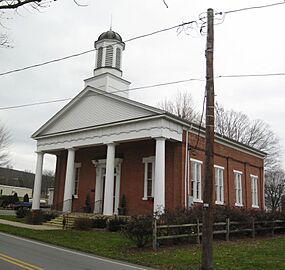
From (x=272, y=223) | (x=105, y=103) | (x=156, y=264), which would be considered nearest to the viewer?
(x=156, y=264)

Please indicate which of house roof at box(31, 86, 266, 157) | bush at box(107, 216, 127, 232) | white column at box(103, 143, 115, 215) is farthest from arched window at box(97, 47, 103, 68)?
bush at box(107, 216, 127, 232)

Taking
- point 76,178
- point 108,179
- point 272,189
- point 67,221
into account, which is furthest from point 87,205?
point 272,189

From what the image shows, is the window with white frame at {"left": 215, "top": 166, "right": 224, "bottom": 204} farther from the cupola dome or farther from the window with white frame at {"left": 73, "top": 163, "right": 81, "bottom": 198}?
the cupola dome

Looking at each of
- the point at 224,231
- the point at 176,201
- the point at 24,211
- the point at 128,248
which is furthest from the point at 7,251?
the point at 24,211

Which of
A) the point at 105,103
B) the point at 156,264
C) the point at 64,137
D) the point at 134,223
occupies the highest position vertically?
the point at 105,103

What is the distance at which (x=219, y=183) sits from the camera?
26.2 m

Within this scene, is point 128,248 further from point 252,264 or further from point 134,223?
point 252,264

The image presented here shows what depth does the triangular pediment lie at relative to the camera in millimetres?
22703

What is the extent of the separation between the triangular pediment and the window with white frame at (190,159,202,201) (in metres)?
4.79

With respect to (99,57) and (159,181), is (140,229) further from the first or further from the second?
(99,57)

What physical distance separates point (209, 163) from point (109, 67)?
18.8m

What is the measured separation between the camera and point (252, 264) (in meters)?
10.9

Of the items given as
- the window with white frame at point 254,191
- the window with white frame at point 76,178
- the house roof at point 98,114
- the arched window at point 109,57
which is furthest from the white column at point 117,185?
the window with white frame at point 254,191

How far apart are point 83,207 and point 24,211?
492 cm
